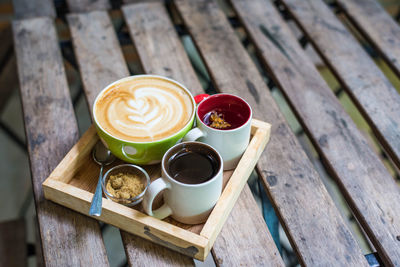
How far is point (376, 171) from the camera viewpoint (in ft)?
2.97

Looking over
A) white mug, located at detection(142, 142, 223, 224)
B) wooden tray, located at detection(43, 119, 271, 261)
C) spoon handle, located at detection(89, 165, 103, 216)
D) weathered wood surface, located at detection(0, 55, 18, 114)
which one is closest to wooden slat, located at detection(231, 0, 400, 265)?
wooden tray, located at detection(43, 119, 271, 261)

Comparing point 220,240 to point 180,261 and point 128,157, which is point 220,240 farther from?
point 128,157

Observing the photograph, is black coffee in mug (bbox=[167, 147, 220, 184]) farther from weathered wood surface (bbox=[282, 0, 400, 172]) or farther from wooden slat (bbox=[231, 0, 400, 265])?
weathered wood surface (bbox=[282, 0, 400, 172])

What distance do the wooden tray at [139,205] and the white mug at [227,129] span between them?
27mm

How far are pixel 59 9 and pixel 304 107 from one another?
865 mm

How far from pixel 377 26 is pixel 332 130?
0.51 m

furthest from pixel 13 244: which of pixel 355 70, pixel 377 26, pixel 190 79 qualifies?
pixel 377 26

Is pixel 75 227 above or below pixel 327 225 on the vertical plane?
below

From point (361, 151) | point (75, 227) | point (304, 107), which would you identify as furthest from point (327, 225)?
point (75, 227)

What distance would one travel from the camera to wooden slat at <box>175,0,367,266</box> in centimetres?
76

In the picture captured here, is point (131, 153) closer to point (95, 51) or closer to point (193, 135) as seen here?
point (193, 135)

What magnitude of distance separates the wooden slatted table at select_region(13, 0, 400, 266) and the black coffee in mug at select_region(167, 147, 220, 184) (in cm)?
14

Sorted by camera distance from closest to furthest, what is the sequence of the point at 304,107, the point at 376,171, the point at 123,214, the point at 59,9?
the point at 123,214, the point at 376,171, the point at 304,107, the point at 59,9

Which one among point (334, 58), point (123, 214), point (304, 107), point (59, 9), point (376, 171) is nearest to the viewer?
point (123, 214)
